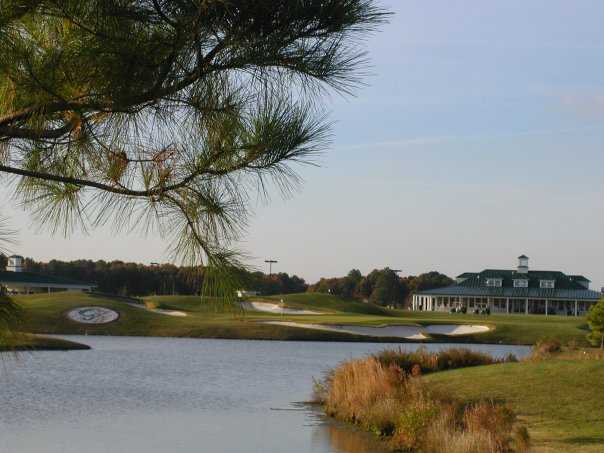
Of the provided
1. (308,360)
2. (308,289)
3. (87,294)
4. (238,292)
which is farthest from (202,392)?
(308,289)

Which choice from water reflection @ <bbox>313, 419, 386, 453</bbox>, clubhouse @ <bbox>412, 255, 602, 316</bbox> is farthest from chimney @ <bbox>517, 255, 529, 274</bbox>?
water reflection @ <bbox>313, 419, 386, 453</bbox>

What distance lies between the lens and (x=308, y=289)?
3846 inches

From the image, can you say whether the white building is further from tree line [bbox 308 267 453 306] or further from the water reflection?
the water reflection

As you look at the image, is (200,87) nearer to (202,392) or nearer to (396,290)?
(202,392)

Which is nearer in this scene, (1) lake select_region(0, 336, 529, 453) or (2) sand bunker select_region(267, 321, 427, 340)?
(1) lake select_region(0, 336, 529, 453)

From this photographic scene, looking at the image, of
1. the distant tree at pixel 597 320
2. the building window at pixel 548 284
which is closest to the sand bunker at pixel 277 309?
the building window at pixel 548 284

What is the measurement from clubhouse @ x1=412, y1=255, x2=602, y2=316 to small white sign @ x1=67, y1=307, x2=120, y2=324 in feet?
123

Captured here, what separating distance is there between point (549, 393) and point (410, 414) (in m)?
3.44

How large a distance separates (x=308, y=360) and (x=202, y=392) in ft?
35.1

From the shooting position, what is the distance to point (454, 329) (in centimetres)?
5178

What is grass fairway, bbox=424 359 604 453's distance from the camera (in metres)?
13.0

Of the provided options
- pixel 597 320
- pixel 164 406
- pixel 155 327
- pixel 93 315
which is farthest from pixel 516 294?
pixel 164 406

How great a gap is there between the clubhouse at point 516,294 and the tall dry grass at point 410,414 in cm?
6073

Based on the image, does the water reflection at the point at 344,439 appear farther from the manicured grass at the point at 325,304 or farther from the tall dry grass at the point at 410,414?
the manicured grass at the point at 325,304
